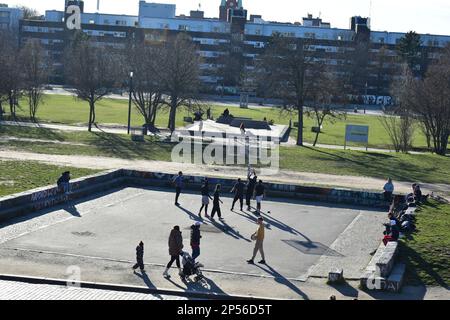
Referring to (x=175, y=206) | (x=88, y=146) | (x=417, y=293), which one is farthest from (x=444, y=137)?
(x=417, y=293)

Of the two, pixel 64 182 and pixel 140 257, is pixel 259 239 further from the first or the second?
pixel 64 182

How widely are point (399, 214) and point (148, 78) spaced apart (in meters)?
31.8

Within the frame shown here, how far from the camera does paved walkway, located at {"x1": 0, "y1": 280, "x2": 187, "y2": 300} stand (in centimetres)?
1691

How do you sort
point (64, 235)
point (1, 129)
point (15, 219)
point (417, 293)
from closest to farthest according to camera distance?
point (417, 293) < point (64, 235) < point (15, 219) < point (1, 129)

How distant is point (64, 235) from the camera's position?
23203 mm

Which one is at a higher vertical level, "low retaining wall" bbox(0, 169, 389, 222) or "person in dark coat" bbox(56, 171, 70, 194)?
"person in dark coat" bbox(56, 171, 70, 194)

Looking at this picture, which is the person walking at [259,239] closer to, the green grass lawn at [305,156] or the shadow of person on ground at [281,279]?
the shadow of person on ground at [281,279]

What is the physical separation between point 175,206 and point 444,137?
93.2 ft

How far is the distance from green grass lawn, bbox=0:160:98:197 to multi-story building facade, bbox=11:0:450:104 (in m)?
82.6

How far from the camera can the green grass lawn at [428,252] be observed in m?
19.6

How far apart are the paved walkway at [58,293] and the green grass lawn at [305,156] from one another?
23051 millimetres

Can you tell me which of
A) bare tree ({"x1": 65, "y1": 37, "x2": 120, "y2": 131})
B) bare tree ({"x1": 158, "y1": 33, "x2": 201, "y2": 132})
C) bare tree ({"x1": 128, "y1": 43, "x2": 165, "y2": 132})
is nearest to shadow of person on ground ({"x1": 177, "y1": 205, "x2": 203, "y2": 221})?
bare tree ({"x1": 158, "y1": 33, "x2": 201, "y2": 132})

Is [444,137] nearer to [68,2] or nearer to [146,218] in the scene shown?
[146,218]

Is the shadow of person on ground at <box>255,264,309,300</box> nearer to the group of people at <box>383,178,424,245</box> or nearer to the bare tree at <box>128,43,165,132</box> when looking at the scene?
the group of people at <box>383,178,424,245</box>
